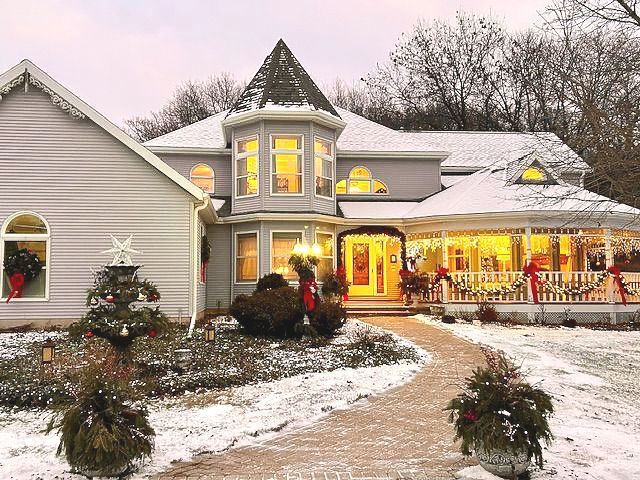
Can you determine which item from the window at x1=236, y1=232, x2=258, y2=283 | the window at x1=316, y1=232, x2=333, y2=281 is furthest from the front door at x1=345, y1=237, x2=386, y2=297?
the window at x1=236, y1=232, x2=258, y2=283

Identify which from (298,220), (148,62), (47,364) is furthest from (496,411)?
(148,62)

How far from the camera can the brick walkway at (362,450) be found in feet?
16.4

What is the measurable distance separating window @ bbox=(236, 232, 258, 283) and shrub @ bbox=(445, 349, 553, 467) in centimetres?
1373

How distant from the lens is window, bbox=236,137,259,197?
722 inches

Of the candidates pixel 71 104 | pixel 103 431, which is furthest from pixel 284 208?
pixel 103 431

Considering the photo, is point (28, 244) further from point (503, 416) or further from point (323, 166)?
point (503, 416)

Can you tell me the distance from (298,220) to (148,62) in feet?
517

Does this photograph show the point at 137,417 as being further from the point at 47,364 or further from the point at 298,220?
the point at 298,220

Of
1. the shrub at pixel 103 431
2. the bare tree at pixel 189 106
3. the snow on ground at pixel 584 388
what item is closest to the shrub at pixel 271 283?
the snow on ground at pixel 584 388

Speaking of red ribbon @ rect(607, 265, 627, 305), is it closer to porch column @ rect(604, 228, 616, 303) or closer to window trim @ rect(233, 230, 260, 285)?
porch column @ rect(604, 228, 616, 303)

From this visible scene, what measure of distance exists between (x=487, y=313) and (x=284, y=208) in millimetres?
6987

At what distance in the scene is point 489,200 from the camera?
57.9 ft

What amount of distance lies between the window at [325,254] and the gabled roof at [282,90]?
13.4 feet

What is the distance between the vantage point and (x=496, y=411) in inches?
192
